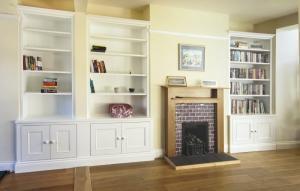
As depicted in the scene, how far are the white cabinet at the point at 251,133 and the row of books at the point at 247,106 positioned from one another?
0.20 metres

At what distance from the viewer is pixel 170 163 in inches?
152

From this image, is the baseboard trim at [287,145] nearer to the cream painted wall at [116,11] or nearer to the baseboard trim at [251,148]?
the baseboard trim at [251,148]

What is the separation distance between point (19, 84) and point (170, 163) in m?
2.70

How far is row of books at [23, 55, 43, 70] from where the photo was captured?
364cm

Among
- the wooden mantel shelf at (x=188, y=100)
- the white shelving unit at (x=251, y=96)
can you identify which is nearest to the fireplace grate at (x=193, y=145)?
the wooden mantel shelf at (x=188, y=100)

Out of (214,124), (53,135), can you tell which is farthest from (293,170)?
(53,135)

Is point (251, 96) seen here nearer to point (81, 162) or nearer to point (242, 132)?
point (242, 132)

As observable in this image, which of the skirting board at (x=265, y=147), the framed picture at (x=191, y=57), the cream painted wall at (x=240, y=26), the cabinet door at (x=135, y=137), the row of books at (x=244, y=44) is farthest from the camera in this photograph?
the cream painted wall at (x=240, y=26)

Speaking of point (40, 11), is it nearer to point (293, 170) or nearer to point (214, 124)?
point (214, 124)

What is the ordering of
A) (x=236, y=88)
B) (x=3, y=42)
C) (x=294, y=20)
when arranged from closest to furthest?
(x=3, y=42)
(x=294, y=20)
(x=236, y=88)

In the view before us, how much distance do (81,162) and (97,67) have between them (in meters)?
1.59

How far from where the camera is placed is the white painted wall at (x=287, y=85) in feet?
16.3

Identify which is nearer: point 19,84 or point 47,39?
point 19,84

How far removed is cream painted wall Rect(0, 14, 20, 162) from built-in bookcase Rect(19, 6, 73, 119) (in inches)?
4.2
